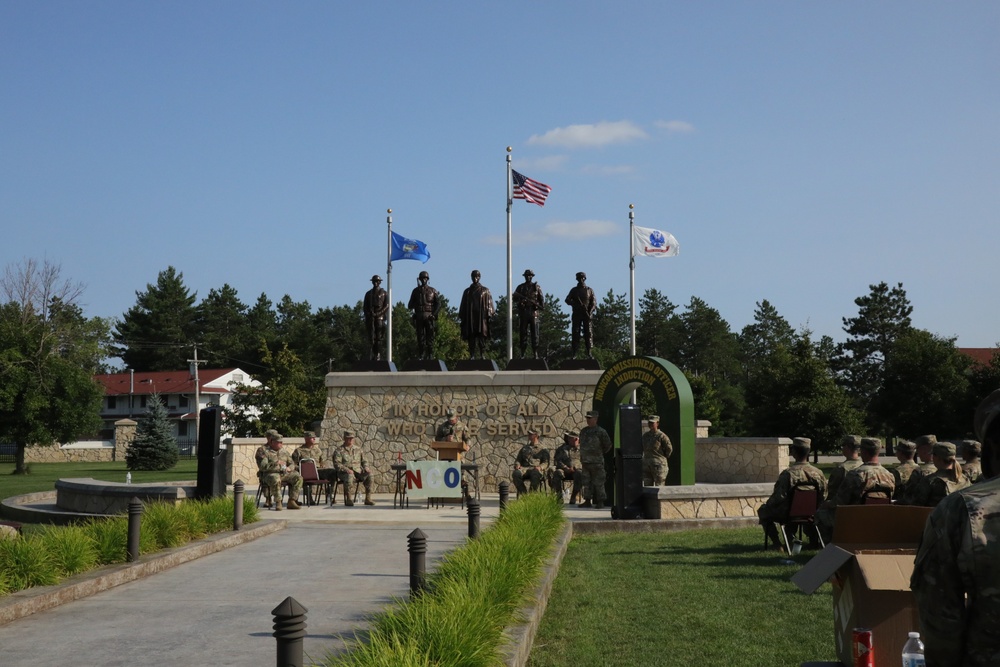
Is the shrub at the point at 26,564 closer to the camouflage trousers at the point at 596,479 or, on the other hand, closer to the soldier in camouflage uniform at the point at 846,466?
the soldier in camouflage uniform at the point at 846,466

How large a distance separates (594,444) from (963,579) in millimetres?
17472

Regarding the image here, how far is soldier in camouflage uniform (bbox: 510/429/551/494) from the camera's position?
21.7 metres

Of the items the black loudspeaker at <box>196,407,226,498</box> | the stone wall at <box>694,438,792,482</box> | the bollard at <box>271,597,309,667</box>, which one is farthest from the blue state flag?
the bollard at <box>271,597,309,667</box>

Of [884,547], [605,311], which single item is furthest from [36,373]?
[605,311]

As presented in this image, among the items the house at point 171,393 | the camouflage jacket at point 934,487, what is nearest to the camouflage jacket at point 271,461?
the camouflage jacket at point 934,487

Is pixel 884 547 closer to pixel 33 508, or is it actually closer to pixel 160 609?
pixel 160 609

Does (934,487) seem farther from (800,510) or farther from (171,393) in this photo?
(171,393)

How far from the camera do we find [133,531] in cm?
1253

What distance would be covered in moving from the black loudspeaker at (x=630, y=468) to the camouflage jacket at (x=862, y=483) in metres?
6.21

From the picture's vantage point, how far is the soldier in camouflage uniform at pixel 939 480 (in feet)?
35.6

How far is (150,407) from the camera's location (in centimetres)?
4738

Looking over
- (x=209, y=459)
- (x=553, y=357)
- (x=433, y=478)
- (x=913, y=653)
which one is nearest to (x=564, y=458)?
(x=433, y=478)

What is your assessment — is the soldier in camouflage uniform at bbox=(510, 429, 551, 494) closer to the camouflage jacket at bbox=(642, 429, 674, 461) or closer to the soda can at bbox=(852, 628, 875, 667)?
the camouflage jacket at bbox=(642, 429, 674, 461)

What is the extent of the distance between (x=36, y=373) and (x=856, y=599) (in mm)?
48390
